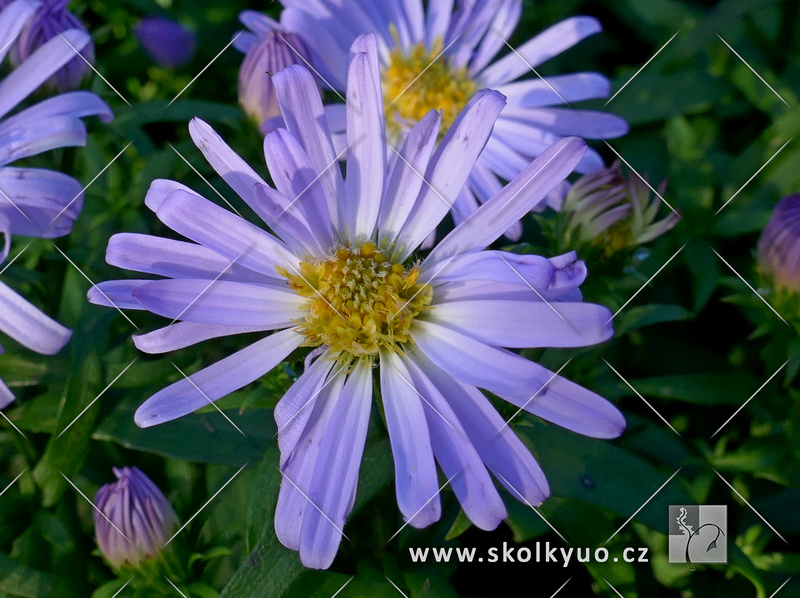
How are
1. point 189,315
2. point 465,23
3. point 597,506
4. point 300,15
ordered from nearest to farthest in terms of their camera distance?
point 189,315
point 597,506
point 300,15
point 465,23

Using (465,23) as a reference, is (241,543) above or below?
below

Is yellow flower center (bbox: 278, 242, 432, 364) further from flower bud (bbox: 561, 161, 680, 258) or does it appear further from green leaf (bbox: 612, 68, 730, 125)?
green leaf (bbox: 612, 68, 730, 125)

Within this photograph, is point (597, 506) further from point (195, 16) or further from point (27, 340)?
Answer: point (195, 16)

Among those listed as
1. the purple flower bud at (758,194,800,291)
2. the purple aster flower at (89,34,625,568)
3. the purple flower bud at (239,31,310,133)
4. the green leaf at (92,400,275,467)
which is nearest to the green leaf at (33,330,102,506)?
the green leaf at (92,400,275,467)

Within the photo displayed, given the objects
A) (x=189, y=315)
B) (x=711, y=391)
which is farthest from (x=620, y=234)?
(x=189, y=315)

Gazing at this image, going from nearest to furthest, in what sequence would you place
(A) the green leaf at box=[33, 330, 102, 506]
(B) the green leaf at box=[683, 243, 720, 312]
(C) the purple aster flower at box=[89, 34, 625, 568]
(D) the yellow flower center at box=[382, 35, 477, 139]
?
1. (C) the purple aster flower at box=[89, 34, 625, 568]
2. (A) the green leaf at box=[33, 330, 102, 506]
3. (B) the green leaf at box=[683, 243, 720, 312]
4. (D) the yellow flower center at box=[382, 35, 477, 139]

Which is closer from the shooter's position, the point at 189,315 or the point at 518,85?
the point at 189,315

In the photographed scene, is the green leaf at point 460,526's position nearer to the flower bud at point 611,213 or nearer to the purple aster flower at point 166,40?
the flower bud at point 611,213
